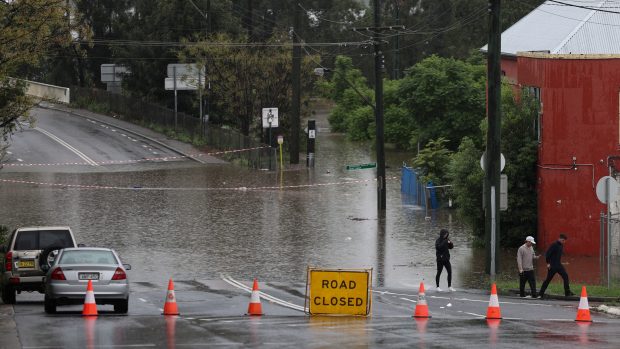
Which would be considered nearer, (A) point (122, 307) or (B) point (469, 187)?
(A) point (122, 307)

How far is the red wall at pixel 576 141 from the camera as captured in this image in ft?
111

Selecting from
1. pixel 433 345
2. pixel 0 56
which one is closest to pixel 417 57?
pixel 0 56

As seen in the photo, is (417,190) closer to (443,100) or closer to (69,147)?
(443,100)

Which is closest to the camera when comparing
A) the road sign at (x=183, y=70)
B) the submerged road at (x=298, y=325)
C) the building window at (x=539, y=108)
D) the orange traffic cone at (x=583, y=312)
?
the submerged road at (x=298, y=325)

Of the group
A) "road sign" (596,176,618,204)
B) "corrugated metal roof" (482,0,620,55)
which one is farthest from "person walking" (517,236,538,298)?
"corrugated metal roof" (482,0,620,55)

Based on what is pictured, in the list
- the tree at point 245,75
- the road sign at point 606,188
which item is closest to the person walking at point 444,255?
the road sign at point 606,188

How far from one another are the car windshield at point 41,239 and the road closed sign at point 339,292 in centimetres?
566

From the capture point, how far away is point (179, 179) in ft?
174

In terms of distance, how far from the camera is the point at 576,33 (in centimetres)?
3650

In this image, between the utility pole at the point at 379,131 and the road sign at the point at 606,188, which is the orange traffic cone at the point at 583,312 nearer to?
the road sign at the point at 606,188

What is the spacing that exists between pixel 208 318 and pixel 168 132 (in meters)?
49.0

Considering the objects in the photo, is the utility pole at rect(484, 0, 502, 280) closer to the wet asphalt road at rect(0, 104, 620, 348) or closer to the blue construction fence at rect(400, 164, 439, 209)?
the wet asphalt road at rect(0, 104, 620, 348)

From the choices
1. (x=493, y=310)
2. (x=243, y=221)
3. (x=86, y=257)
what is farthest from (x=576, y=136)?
(x=86, y=257)

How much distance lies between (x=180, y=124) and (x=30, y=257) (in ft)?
155
